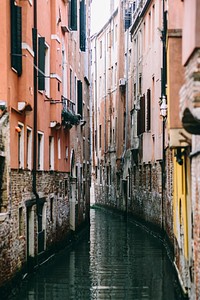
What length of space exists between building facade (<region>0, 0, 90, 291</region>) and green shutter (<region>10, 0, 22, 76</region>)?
0.02 m

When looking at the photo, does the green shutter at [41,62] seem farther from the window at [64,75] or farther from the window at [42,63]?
the window at [64,75]

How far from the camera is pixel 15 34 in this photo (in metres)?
16.2

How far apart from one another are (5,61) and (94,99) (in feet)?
152

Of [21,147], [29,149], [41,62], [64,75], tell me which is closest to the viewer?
[21,147]

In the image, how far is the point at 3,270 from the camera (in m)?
15.3

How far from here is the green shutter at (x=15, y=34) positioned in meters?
16.1

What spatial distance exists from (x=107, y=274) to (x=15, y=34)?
741cm

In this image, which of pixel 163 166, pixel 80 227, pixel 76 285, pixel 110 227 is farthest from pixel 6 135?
pixel 110 227

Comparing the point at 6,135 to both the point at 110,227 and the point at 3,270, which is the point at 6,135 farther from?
the point at 110,227

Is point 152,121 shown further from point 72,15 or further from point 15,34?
point 15,34

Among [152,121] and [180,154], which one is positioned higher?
[152,121]

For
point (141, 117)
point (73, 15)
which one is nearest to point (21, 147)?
point (73, 15)

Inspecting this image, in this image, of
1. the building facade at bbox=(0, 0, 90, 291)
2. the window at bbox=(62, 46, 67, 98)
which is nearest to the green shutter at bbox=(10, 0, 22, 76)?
the building facade at bbox=(0, 0, 90, 291)

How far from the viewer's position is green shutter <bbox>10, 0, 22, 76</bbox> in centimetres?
1612
